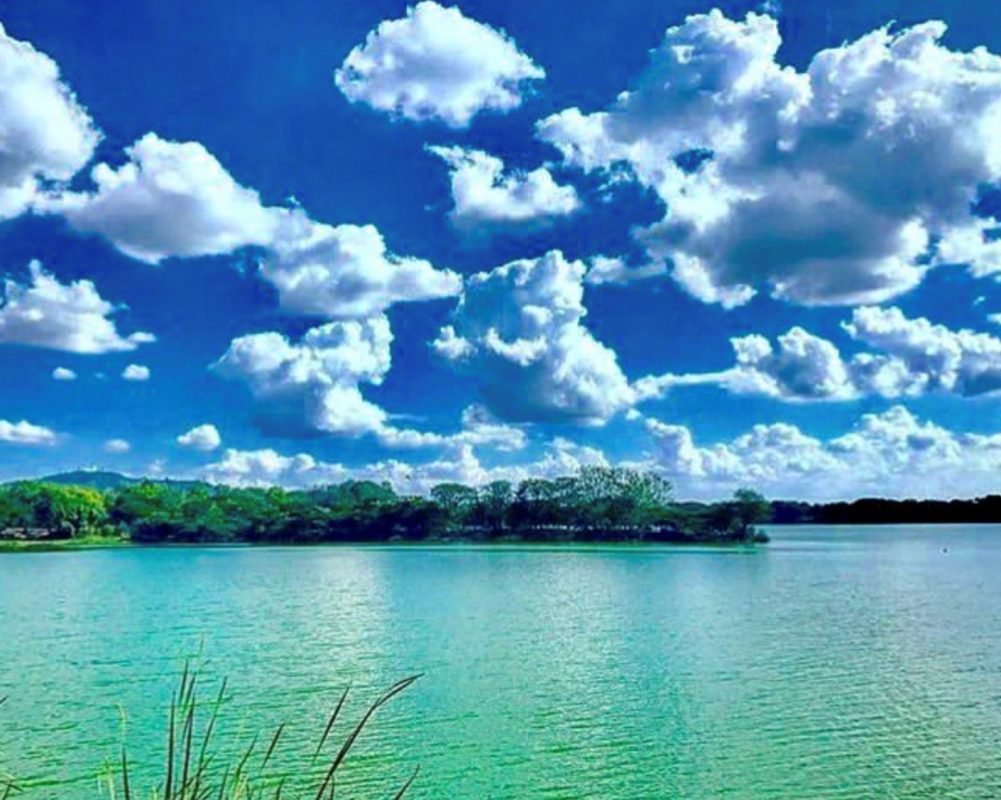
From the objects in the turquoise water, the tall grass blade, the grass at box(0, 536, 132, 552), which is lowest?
the turquoise water

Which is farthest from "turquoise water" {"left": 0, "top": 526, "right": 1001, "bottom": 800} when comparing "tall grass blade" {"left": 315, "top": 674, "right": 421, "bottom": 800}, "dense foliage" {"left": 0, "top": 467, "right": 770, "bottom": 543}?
"dense foliage" {"left": 0, "top": 467, "right": 770, "bottom": 543}

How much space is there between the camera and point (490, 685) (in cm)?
2583

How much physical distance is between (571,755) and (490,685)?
296 inches

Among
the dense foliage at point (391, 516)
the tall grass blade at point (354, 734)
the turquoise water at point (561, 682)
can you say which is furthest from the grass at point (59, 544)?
the tall grass blade at point (354, 734)

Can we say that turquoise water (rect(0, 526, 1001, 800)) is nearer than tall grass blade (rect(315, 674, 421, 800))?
No

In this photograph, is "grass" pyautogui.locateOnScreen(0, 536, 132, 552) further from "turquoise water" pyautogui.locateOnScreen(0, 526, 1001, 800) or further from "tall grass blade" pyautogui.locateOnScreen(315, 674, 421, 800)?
"tall grass blade" pyautogui.locateOnScreen(315, 674, 421, 800)

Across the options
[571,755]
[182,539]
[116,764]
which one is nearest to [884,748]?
[571,755]

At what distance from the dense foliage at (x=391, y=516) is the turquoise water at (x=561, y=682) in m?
77.0

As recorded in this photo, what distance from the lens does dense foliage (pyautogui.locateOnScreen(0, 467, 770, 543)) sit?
447 feet

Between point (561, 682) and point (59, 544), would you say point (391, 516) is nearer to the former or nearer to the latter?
point (59, 544)

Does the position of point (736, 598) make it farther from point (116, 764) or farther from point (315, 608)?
point (116, 764)

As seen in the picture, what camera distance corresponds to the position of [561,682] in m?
26.3

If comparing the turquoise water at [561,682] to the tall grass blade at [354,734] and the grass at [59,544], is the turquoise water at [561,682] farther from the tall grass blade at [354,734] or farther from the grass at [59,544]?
the grass at [59,544]

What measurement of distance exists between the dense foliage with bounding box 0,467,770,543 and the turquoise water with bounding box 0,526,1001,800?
76963mm
